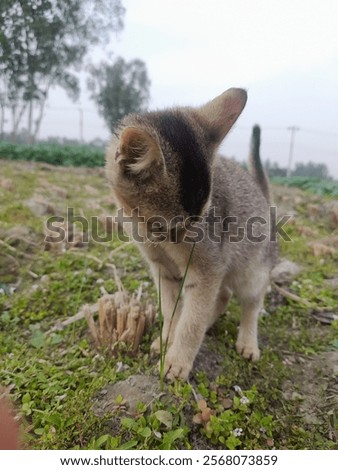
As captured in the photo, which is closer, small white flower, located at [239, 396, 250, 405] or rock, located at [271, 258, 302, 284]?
small white flower, located at [239, 396, 250, 405]

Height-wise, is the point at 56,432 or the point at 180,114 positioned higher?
the point at 180,114

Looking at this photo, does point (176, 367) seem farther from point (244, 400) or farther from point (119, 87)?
point (119, 87)

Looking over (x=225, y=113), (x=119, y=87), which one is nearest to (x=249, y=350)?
(x=225, y=113)

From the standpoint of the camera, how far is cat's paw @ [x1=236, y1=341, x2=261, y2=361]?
1356mm

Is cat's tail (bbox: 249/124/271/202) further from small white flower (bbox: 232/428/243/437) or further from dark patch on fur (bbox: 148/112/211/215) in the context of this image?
small white flower (bbox: 232/428/243/437)

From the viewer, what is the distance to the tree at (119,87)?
1518mm

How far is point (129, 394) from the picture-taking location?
103 centimetres

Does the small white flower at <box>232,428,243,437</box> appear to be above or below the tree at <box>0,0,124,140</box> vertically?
below

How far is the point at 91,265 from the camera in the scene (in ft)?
6.16

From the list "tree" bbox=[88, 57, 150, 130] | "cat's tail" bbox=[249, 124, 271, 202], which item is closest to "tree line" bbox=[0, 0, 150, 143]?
"tree" bbox=[88, 57, 150, 130]

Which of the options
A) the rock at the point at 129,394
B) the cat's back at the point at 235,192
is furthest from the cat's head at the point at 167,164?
the rock at the point at 129,394

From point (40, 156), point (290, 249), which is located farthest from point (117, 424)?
point (40, 156)
